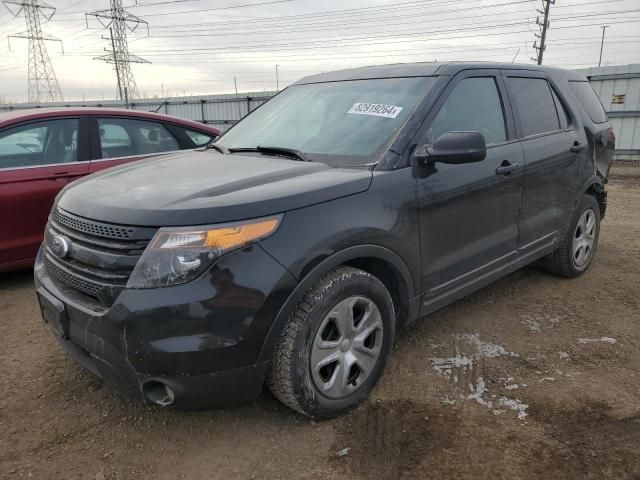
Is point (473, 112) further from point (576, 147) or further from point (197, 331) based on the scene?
point (197, 331)

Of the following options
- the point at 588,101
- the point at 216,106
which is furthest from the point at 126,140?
the point at 216,106

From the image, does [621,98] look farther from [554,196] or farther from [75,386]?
[75,386]

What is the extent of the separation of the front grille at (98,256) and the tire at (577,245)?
3.56m

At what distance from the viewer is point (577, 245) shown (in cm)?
463

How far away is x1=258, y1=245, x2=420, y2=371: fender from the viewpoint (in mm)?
2250

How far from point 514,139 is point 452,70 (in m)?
0.75

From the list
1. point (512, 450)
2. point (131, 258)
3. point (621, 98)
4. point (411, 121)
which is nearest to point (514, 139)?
point (411, 121)

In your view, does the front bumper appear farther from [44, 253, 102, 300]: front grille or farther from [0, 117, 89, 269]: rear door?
[0, 117, 89, 269]: rear door

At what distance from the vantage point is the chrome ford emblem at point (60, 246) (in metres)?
2.44

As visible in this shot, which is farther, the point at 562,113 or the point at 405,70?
the point at 562,113

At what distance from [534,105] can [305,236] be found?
2.56 meters

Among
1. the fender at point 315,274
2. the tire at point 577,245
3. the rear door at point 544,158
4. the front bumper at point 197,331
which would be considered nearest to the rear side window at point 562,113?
the rear door at point 544,158

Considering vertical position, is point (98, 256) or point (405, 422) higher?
point (98, 256)

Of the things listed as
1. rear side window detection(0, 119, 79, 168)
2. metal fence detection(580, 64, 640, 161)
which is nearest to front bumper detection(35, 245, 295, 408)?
rear side window detection(0, 119, 79, 168)
